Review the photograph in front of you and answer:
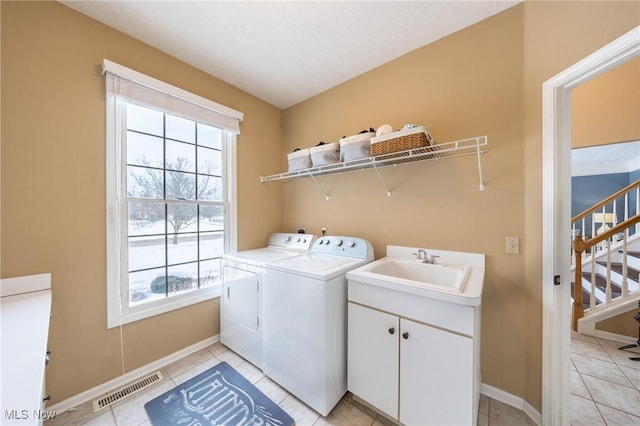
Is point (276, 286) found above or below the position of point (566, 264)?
below

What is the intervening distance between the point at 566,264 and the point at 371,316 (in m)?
1.14

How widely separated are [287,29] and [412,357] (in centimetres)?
232

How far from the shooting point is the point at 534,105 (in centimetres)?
138

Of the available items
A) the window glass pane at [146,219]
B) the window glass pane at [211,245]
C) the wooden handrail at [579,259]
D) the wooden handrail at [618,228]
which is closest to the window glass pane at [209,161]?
the window glass pane at [146,219]

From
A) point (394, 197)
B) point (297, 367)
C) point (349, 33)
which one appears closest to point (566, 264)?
point (394, 197)

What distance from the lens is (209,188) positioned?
2.26m

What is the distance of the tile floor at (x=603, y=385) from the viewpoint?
4.71 feet

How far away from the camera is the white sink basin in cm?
154

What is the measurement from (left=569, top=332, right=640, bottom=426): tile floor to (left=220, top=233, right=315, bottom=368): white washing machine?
2.19 meters

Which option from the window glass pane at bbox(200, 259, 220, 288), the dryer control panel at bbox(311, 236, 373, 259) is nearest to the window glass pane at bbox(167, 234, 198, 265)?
the window glass pane at bbox(200, 259, 220, 288)

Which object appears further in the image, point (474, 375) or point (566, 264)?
point (566, 264)

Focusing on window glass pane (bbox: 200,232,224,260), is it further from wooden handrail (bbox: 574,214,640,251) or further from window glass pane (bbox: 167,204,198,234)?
wooden handrail (bbox: 574,214,640,251)

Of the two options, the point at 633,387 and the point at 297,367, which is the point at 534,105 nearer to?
the point at 633,387

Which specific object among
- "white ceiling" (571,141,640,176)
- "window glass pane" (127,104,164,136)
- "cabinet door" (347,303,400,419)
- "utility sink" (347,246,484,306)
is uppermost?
"white ceiling" (571,141,640,176)
